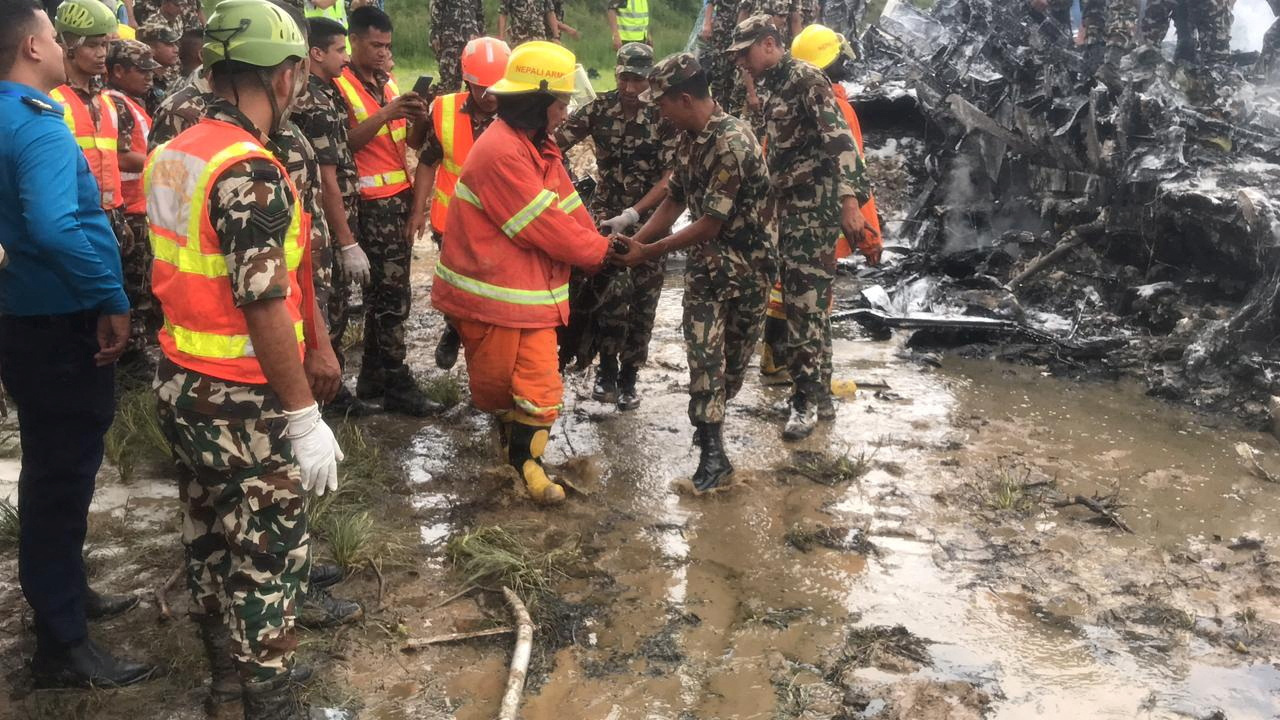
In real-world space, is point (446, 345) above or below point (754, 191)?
below

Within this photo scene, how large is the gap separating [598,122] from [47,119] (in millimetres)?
3099

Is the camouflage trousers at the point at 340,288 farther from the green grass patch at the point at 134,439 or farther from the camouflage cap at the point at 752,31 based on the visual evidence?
the camouflage cap at the point at 752,31

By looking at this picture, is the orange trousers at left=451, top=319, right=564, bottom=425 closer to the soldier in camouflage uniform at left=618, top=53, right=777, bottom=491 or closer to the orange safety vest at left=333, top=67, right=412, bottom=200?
the soldier in camouflage uniform at left=618, top=53, right=777, bottom=491

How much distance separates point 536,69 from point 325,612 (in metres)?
2.18

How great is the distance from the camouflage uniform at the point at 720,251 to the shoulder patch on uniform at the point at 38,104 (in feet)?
7.75

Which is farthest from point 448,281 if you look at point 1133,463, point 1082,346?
point 1082,346

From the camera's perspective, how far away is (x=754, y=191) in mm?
4395

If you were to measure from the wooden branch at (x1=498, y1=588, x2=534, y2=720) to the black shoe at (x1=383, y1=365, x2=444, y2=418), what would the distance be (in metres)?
1.98

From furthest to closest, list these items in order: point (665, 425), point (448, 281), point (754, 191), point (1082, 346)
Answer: point (1082, 346), point (665, 425), point (754, 191), point (448, 281)

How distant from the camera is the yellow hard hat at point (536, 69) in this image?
3.82 metres

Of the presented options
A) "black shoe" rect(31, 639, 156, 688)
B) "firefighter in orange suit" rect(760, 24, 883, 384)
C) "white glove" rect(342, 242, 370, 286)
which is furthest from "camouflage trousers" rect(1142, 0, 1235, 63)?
"black shoe" rect(31, 639, 156, 688)

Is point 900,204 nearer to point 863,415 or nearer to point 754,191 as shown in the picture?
point 863,415

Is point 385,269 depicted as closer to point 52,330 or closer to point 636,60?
point 636,60

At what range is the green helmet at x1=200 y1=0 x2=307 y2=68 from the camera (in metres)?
2.30
